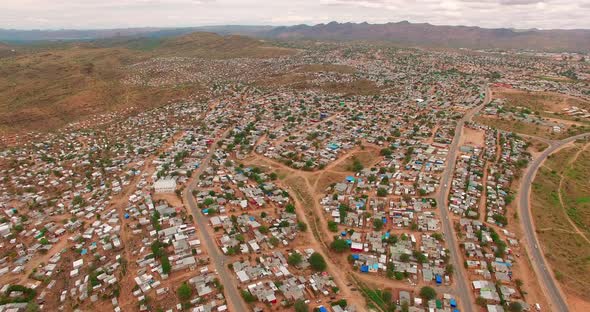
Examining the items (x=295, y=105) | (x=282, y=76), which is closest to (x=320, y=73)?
(x=282, y=76)

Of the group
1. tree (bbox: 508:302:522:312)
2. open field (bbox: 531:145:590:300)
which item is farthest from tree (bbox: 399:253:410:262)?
open field (bbox: 531:145:590:300)

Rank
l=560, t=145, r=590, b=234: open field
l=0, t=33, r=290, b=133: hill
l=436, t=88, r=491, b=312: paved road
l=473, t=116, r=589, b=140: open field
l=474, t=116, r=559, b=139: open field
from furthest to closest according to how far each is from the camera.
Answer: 1. l=0, t=33, r=290, b=133: hill
2. l=474, t=116, r=559, b=139: open field
3. l=473, t=116, r=589, b=140: open field
4. l=560, t=145, r=590, b=234: open field
5. l=436, t=88, r=491, b=312: paved road

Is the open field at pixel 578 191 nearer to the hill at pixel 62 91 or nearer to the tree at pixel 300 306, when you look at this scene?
the tree at pixel 300 306

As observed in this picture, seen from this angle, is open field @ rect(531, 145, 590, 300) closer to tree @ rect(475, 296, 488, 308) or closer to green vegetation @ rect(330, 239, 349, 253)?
tree @ rect(475, 296, 488, 308)

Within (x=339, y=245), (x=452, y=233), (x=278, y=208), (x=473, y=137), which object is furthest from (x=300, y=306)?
(x=473, y=137)

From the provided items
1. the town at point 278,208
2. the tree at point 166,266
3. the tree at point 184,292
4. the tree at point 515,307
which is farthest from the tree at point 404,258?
the tree at point 166,266

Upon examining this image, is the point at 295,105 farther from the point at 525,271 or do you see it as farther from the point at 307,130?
the point at 525,271
